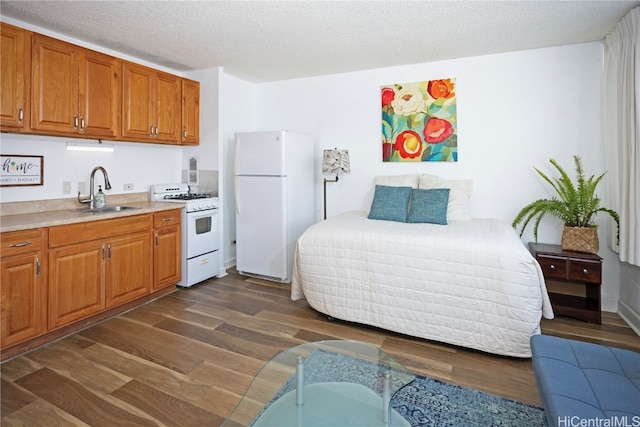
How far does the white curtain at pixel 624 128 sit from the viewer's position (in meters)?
2.49

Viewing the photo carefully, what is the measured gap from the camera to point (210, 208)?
3.90 meters

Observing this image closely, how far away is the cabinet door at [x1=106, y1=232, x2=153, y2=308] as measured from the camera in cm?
292

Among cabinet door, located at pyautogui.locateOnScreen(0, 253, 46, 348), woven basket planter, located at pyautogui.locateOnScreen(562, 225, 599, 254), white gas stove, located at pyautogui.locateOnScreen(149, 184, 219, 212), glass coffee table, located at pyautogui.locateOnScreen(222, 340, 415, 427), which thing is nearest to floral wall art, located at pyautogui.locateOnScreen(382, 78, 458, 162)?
woven basket planter, located at pyautogui.locateOnScreen(562, 225, 599, 254)

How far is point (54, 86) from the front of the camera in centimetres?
270

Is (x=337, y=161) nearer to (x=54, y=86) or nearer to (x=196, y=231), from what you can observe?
(x=196, y=231)

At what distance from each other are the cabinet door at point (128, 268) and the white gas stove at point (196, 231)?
0.43 m

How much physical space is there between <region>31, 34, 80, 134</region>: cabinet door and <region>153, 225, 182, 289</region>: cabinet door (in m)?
1.19

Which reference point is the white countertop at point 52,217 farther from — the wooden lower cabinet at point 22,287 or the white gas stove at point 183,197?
the white gas stove at point 183,197

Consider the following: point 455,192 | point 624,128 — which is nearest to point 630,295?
point 624,128

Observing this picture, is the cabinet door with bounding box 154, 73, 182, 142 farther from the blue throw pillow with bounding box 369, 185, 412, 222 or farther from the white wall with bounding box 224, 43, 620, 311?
the blue throw pillow with bounding box 369, 185, 412, 222

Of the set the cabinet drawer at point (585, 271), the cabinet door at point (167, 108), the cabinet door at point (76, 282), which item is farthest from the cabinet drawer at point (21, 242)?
the cabinet drawer at point (585, 271)

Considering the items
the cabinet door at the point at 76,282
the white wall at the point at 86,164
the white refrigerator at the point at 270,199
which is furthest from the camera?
the white refrigerator at the point at 270,199

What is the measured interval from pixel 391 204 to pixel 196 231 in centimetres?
209

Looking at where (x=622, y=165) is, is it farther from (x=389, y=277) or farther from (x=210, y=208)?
(x=210, y=208)
